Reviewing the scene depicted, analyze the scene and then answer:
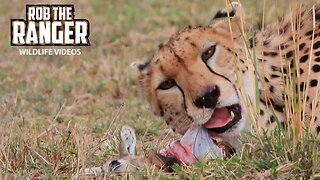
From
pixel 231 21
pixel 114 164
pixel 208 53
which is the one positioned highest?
pixel 231 21

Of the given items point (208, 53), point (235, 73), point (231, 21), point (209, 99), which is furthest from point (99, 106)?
point (209, 99)

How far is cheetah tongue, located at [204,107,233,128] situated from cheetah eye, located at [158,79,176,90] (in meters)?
0.32

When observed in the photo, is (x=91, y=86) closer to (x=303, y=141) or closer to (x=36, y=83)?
(x=36, y=83)

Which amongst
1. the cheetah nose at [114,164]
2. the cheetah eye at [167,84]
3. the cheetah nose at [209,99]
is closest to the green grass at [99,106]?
the cheetah nose at [114,164]

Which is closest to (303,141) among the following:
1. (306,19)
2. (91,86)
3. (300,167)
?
(300,167)

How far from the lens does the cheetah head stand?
4723mm

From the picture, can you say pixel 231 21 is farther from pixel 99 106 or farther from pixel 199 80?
pixel 99 106

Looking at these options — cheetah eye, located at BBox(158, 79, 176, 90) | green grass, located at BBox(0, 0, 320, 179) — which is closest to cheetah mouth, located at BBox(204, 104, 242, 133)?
green grass, located at BBox(0, 0, 320, 179)

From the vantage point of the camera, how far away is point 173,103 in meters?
5.04

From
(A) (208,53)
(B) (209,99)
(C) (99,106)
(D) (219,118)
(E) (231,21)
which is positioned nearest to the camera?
(B) (209,99)

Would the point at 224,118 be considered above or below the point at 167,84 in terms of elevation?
below

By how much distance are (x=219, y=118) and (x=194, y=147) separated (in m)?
0.20

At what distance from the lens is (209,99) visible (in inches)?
184

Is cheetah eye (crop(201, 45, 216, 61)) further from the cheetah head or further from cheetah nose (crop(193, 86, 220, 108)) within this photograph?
cheetah nose (crop(193, 86, 220, 108))
